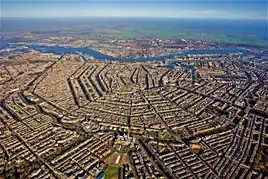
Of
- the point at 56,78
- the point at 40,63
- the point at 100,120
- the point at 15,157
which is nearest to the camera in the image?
the point at 15,157

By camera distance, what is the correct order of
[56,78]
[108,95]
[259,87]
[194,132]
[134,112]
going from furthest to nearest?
[56,78] → [259,87] → [108,95] → [134,112] → [194,132]

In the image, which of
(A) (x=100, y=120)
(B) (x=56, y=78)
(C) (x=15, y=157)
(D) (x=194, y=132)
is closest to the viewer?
(C) (x=15, y=157)

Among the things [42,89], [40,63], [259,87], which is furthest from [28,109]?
[259,87]

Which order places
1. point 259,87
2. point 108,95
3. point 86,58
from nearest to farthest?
point 108,95 → point 259,87 → point 86,58

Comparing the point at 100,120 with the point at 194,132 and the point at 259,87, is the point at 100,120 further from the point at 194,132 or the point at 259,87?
the point at 259,87

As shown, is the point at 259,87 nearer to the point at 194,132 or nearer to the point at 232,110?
the point at 232,110

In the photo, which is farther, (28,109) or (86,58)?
(86,58)

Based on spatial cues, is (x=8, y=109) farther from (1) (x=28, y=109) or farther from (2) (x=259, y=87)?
(2) (x=259, y=87)

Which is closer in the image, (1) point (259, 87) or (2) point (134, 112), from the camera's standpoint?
(2) point (134, 112)

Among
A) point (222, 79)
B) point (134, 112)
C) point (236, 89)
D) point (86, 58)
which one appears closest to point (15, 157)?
point (134, 112)
